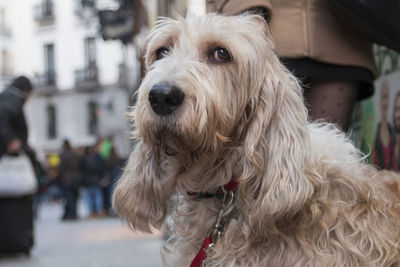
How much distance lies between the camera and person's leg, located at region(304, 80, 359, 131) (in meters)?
2.78

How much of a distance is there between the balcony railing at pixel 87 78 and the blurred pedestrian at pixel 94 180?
79.1 ft

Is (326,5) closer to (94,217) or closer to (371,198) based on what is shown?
(371,198)

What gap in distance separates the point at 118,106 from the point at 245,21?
116 ft

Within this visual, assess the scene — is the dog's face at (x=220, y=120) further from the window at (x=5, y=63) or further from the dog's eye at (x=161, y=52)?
the window at (x=5, y=63)

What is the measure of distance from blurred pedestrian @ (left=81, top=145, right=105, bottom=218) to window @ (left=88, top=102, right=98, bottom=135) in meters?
23.3

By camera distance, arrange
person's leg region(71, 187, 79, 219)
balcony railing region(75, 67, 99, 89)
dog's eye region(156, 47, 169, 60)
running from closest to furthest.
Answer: dog's eye region(156, 47, 169, 60), person's leg region(71, 187, 79, 219), balcony railing region(75, 67, 99, 89)

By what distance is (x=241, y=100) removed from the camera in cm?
223

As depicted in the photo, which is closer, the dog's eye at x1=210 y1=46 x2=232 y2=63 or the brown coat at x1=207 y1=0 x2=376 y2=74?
the dog's eye at x1=210 y1=46 x2=232 y2=63

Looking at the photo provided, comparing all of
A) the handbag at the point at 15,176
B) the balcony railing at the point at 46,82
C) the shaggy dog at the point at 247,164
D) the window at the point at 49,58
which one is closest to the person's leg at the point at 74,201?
the handbag at the point at 15,176

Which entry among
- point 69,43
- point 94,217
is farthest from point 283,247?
point 69,43

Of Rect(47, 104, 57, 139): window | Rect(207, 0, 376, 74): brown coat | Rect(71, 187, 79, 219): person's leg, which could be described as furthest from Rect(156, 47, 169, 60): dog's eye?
Rect(47, 104, 57, 139): window

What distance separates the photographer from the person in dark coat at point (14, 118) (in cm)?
683

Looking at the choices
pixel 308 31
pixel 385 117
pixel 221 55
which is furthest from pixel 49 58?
pixel 221 55

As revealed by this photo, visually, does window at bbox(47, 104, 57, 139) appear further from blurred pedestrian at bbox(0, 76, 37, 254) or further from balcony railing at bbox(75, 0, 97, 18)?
blurred pedestrian at bbox(0, 76, 37, 254)
